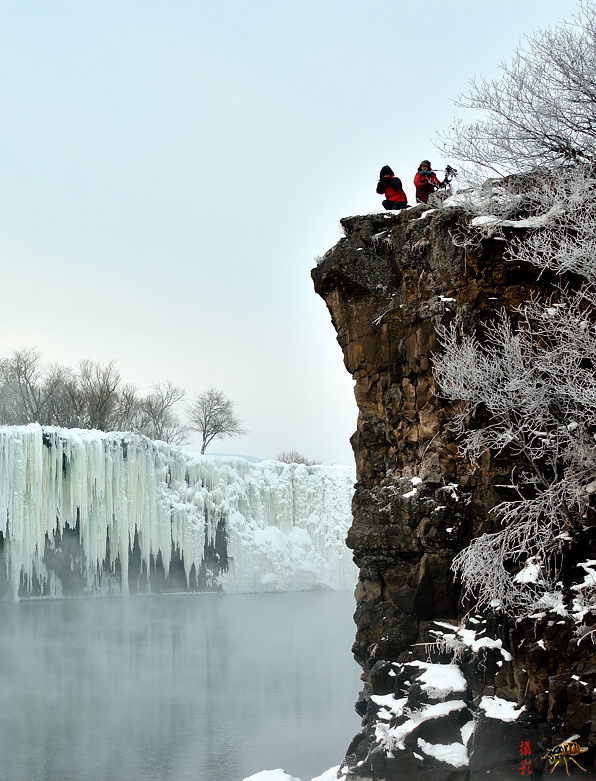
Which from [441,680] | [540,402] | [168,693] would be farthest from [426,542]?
[168,693]

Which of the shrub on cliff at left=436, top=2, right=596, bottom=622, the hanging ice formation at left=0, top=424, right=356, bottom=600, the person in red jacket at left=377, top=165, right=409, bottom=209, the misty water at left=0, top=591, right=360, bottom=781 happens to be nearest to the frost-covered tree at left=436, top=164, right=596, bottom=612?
the shrub on cliff at left=436, top=2, right=596, bottom=622

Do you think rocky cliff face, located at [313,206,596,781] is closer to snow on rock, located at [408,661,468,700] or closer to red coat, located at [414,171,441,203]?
snow on rock, located at [408,661,468,700]

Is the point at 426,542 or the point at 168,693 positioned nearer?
the point at 426,542

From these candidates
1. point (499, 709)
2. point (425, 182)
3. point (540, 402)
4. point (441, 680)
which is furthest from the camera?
point (425, 182)

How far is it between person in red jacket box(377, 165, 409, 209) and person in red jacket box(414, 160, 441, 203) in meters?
0.22

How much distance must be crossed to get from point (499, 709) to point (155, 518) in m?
21.9

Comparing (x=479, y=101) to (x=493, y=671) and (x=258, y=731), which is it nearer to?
(x=493, y=671)

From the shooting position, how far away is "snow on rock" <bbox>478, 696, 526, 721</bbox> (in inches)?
264

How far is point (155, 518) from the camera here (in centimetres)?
2758

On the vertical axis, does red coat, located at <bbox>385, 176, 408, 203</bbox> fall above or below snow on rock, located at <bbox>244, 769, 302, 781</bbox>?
above

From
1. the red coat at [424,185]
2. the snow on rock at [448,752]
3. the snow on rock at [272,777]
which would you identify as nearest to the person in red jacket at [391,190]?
the red coat at [424,185]

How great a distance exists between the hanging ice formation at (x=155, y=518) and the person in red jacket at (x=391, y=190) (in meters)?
17.0

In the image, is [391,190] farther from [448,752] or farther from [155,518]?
[155,518]

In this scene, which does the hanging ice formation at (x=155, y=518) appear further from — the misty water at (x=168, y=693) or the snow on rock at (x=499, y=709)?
the snow on rock at (x=499, y=709)
